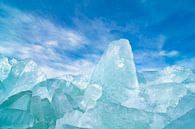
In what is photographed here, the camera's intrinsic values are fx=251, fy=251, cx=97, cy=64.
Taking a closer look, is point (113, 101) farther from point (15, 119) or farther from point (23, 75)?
point (23, 75)

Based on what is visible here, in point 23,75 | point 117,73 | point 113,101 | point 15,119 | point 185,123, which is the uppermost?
point 23,75

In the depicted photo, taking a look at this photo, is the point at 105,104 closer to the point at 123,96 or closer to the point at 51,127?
the point at 51,127

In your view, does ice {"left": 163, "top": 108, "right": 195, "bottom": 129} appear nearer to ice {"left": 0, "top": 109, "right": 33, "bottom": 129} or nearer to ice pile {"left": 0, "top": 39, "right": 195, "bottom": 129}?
ice pile {"left": 0, "top": 39, "right": 195, "bottom": 129}

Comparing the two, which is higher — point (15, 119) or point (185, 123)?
point (185, 123)

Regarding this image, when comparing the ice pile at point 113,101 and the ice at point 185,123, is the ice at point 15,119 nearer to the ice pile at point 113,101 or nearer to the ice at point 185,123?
the ice pile at point 113,101

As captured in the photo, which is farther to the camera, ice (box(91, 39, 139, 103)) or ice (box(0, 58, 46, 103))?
ice (box(0, 58, 46, 103))

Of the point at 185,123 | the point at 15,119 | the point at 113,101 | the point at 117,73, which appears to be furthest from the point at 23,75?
the point at 185,123

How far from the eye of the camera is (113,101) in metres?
5.84

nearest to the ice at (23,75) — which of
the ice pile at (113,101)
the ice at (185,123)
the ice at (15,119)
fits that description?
the ice pile at (113,101)

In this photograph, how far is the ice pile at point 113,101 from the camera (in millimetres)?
4078

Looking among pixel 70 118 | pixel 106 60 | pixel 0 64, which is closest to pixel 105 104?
pixel 70 118

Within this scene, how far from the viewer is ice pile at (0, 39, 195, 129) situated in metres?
4.08

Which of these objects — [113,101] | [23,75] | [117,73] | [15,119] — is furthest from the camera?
[23,75]

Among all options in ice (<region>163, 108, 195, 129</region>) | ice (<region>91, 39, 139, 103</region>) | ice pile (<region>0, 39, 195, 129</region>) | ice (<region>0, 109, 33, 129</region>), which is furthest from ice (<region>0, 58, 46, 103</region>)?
ice (<region>163, 108, 195, 129</region>)
